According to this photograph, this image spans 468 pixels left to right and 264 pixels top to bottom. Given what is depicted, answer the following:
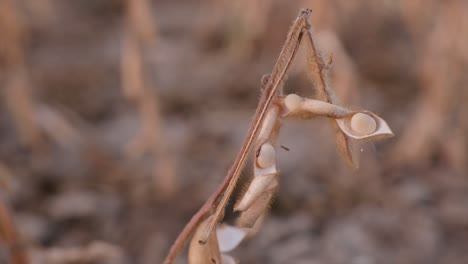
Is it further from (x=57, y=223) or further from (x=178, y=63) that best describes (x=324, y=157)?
(x=178, y=63)

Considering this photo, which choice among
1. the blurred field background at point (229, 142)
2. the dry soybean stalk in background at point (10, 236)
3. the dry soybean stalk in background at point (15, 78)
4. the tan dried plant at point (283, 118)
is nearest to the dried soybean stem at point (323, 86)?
the tan dried plant at point (283, 118)

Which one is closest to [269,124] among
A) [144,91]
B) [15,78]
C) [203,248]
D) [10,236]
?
[203,248]

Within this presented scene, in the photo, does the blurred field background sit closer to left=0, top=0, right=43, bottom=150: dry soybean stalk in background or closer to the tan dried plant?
left=0, top=0, right=43, bottom=150: dry soybean stalk in background

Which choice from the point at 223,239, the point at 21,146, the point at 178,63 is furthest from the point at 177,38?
the point at 223,239

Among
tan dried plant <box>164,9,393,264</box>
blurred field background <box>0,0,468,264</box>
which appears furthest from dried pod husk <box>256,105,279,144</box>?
blurred field background <box>0,0,468,264</box>

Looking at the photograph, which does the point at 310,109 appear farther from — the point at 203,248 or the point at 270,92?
the point at 203,248

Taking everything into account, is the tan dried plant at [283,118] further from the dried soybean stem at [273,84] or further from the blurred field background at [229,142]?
the blurred field background at [229,142]

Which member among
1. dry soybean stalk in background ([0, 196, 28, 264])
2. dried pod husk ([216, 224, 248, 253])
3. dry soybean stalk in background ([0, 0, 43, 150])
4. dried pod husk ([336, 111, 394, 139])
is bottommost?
dried pod husk ([336, 111, 394, 139])

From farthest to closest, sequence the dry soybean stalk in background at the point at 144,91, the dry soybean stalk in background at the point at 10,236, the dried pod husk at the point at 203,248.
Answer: the dry soybean stalk in background at the point at 144,91 < the dry soybean stalk in background at the point at 10,236 < the dried pod husk at the point at 203,248

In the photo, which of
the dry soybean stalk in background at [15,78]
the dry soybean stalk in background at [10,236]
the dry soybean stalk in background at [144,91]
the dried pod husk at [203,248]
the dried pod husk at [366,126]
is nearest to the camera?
the dried pod husk at [366,126]

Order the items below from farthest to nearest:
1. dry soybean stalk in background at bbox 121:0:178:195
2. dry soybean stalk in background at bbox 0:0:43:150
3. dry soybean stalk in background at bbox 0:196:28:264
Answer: dry soybean stalk in background at bbox 0:0:43:150 → dry soybean stalk in background at bbox 121:0:178:195 → dry soybean stalk in background at bbox 0:196:28:264
